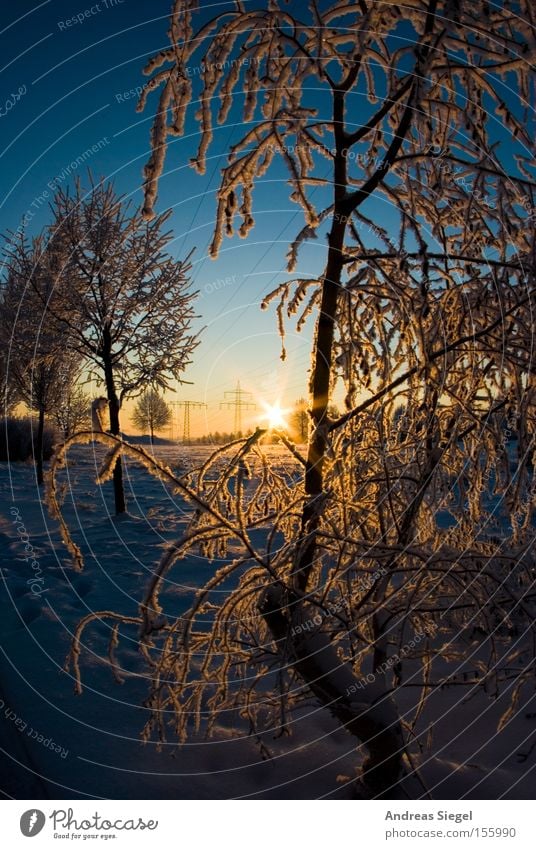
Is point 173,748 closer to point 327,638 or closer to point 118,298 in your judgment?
point 327,638

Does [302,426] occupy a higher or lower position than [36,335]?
lower

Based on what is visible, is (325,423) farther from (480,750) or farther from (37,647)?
(37,647)

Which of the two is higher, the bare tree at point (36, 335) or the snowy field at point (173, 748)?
the bare tree at point (36, 335)

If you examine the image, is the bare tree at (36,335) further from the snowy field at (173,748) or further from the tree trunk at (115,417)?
the snowy field at (173,748)

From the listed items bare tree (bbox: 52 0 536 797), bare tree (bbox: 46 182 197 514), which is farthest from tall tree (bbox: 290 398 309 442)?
bare tree (bbox: 46 182 197 514)

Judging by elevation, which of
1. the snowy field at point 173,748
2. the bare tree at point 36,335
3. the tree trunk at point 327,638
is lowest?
the snowy field at point 173,748

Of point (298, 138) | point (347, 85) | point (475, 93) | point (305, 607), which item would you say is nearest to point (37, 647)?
point (305, 607)

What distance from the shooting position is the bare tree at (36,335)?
11234 mm

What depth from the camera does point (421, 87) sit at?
6.48ft

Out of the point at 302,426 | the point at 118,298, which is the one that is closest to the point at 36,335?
the point at 118,298

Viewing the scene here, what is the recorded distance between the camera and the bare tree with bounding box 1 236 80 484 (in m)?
11.2

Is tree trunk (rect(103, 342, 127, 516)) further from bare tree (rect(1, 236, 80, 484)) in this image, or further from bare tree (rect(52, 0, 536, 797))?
bare tree (rect(52, 0, 536, 797))

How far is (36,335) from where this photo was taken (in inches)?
510

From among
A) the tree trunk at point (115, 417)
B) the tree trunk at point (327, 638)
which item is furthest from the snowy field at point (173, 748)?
the tree trunk at point (115, 417)
